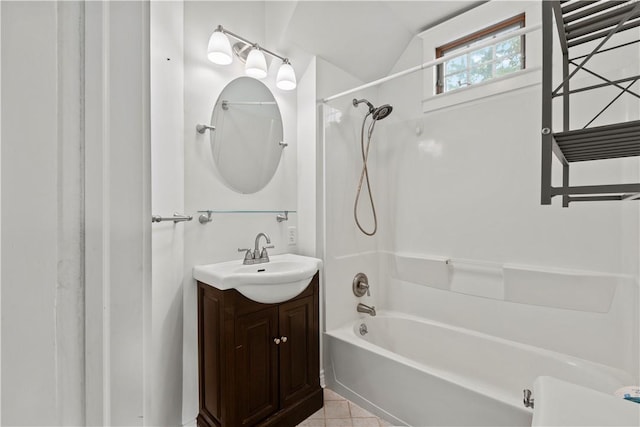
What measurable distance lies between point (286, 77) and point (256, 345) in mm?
1581

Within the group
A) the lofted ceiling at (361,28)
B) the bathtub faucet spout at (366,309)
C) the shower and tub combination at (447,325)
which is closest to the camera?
the shower and tub combination at (447,325)

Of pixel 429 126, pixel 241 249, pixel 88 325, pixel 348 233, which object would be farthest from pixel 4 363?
pixel 429 126

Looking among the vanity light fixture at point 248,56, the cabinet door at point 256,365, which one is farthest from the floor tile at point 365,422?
the vanity light fixture at point 248,56

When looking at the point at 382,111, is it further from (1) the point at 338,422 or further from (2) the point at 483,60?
(1) the point at 338,422

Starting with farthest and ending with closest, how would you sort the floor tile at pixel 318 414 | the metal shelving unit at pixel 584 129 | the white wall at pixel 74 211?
the floor tile at pixel 318 414 < the metal shelving unit at pixel 584 129 < the white wall at pixel 74 211

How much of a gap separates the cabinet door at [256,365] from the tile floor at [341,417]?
1.00ft

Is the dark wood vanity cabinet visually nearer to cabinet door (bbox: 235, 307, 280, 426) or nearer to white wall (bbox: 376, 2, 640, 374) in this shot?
cabinet door (bbox: 235, 307, 280, 426)

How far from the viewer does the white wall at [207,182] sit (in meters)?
1.58

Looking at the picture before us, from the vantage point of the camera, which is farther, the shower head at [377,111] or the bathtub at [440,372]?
the shower head at [377,111]

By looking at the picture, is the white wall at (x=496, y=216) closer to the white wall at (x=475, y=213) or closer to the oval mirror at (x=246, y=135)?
the white wall at (x=475, y=213)

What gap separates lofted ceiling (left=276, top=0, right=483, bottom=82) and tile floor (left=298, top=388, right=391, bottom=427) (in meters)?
2.27

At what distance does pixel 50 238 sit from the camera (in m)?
0.24

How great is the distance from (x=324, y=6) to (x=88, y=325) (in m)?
2.09

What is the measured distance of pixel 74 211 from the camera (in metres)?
0.26
